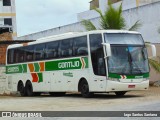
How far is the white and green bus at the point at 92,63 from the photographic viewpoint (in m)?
21.2

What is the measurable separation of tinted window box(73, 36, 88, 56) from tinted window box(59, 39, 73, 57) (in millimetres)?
393

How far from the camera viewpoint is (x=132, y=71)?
2138 centimetres

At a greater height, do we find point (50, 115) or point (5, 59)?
point (5, 59)

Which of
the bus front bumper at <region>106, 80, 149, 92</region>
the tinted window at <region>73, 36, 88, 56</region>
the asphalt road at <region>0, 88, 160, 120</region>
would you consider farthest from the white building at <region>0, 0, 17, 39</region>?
the asphalt road at <region>0, 88, 160, 120</region>

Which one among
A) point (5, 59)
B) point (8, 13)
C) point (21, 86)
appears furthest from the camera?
point (8, 13)

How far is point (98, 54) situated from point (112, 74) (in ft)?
3.95

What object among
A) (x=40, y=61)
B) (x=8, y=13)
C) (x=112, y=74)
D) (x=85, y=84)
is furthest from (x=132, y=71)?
(x=8, y=13)

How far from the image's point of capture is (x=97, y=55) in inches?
849

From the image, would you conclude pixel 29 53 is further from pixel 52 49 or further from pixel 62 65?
pixel 62 65

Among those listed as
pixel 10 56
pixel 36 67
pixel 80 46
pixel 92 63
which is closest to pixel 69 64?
pixel 80 46

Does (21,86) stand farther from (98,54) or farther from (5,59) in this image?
(98,54)

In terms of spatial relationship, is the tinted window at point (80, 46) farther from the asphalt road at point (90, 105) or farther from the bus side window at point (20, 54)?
the bus side window at point (20, 54)

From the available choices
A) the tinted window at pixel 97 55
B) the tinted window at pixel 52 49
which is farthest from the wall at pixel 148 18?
the tinted window at pixel 97 55

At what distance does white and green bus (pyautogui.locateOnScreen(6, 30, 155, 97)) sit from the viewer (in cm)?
2119
